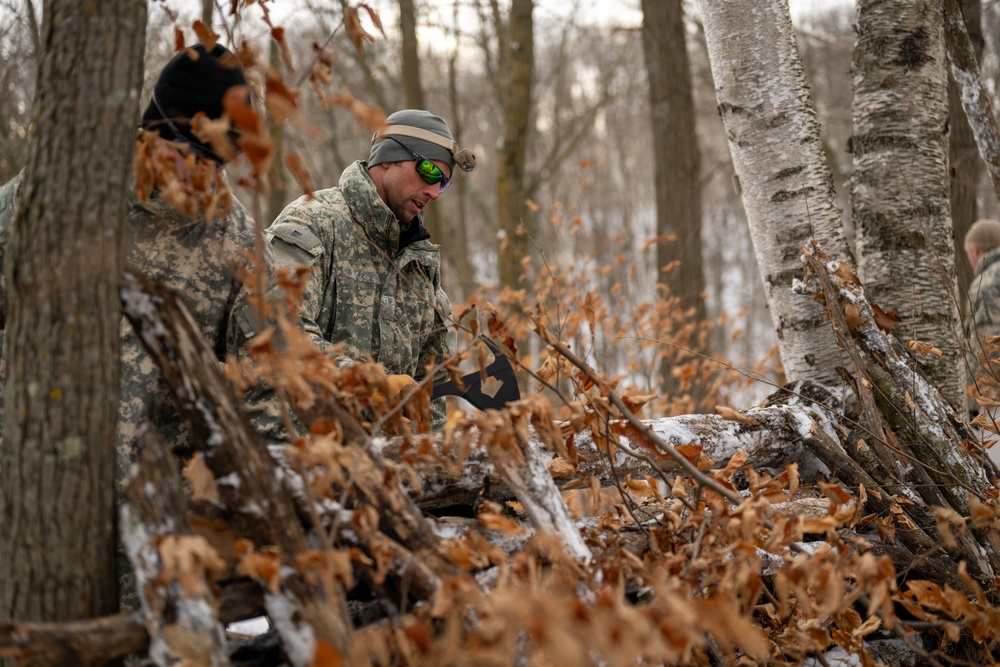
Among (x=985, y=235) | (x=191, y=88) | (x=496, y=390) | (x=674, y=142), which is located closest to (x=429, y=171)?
(x=496, y=390)

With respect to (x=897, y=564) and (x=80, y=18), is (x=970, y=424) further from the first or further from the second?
(x=80, y=18)

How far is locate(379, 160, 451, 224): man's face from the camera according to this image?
3.62 metres

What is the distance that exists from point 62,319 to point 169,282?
67cm

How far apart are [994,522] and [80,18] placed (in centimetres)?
299

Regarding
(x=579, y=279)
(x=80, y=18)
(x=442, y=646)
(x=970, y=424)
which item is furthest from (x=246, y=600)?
(x=579, y=279)

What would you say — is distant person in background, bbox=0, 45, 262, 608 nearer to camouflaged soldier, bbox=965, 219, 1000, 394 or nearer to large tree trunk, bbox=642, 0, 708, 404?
camouflaged soldier, bbox=965, 219, 1000, 394

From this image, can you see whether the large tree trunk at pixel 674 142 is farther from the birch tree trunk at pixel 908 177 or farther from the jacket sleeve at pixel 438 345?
the jacket sleeve at pixel 438 345

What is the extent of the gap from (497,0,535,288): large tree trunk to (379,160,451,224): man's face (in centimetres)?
405

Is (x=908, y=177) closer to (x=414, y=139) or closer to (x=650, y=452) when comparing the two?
(x=650, y=452)

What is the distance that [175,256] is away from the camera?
7.93 feet

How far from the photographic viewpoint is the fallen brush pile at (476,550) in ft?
5.22

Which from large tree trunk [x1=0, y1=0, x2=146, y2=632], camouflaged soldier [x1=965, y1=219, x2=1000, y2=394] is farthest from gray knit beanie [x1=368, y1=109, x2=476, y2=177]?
camouflaged soldier [x1=965, y1=219, x2=1000, y2=394]

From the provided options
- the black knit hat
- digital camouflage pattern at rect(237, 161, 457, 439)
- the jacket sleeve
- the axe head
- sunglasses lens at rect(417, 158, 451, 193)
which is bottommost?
the axe head

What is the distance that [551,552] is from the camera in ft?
6.15
